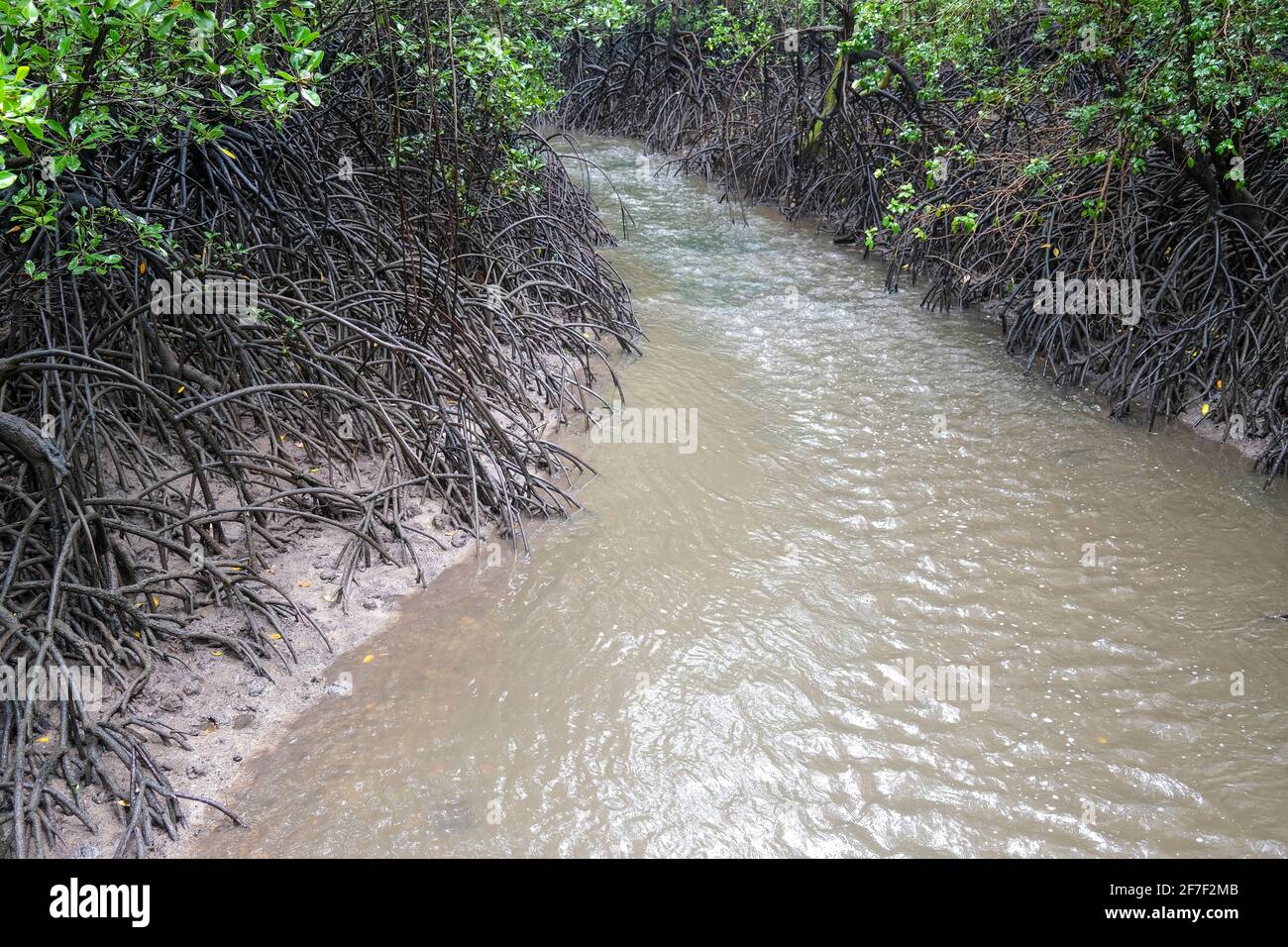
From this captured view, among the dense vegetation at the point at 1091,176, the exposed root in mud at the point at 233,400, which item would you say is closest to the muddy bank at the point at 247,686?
the exposed root in mud at the point at 233,400

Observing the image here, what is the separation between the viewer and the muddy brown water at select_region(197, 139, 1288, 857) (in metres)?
2.78

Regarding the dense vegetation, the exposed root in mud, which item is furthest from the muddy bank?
the dense vegetation

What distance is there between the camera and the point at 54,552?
2.88 m

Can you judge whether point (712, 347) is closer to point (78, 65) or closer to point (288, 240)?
point (288, 240)

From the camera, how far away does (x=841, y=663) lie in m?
3.44

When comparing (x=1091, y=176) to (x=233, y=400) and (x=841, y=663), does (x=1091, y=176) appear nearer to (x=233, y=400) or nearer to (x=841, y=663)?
(x=841, y=663)

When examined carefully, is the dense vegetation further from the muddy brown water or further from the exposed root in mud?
the exposed root in mud

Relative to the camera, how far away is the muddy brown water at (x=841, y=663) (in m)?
2.78

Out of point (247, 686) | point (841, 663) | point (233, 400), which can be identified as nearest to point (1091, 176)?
point (841, 663)

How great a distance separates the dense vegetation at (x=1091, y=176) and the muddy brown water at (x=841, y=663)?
0.52 m

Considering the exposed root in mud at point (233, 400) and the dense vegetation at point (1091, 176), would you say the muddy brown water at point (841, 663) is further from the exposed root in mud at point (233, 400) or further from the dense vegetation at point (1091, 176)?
the dense vegetation at point (1091, 176)

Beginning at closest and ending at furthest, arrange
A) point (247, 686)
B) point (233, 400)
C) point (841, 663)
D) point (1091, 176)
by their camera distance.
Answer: point (247, 686) < point (841, 663) < point (233, 400) < point (1091, 176)

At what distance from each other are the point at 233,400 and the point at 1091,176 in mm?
4977
